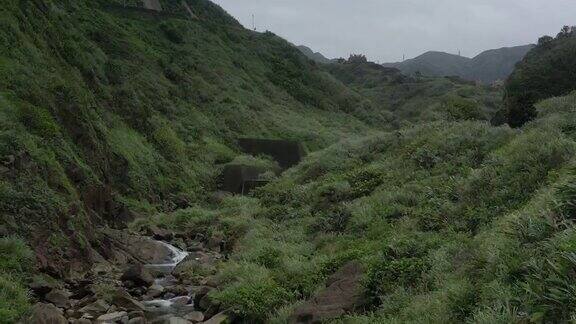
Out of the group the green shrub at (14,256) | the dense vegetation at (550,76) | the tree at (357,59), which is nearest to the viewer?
the green shrub at (14,256)

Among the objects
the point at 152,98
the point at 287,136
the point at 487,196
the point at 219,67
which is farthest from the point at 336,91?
the point at 487,196

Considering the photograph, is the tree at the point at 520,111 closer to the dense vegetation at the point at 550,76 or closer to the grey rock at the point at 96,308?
the dense vegetation at the point at 550,76

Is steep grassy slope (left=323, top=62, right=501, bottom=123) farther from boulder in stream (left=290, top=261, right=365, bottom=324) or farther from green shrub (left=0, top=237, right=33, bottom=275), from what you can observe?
green shrub (left=0, top=237, right=33, bottom=275)

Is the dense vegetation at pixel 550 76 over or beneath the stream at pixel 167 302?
over

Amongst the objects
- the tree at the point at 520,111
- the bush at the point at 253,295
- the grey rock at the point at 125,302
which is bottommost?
the grey rock at the point at 125,302

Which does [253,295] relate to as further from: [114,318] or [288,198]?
[288,198]

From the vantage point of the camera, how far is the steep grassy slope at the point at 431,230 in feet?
20.9

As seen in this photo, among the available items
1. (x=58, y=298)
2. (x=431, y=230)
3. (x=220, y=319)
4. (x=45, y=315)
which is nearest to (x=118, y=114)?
(x=58, y=298)

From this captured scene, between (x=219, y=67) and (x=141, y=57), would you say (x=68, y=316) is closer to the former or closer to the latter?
(x=141, y=57)

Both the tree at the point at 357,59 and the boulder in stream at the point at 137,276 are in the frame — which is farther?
the tree at the point at 357,59

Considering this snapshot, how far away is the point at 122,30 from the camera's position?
44656 millimetres

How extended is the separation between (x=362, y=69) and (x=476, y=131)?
100 metres

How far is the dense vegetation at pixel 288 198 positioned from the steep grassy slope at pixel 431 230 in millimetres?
41

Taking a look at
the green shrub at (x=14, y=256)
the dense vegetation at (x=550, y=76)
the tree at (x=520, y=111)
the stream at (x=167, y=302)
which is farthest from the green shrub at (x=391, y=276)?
the dense vegetation at (x=550, y=76)
